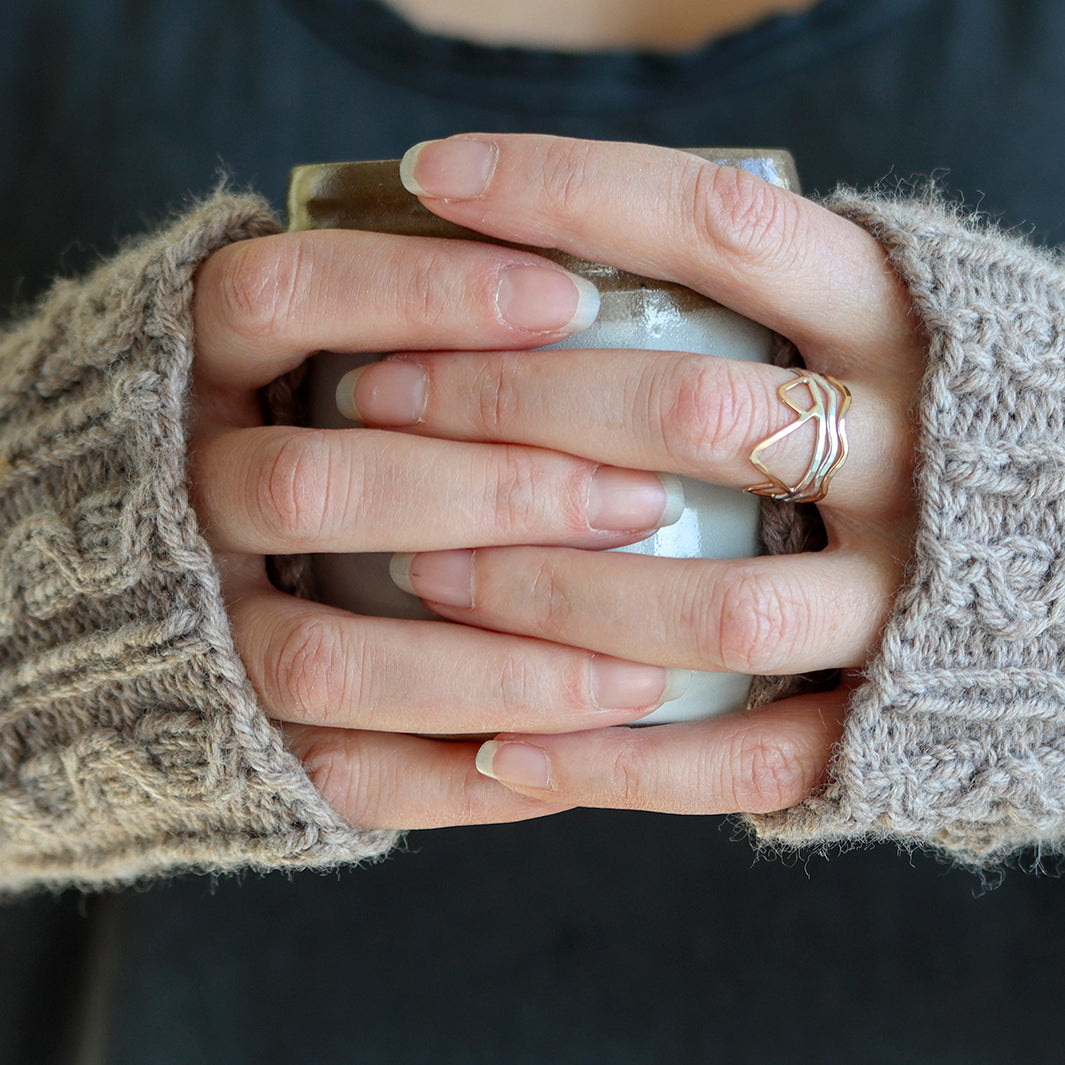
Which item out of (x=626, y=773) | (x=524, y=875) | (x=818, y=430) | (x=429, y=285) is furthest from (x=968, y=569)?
(x=524, y=875)

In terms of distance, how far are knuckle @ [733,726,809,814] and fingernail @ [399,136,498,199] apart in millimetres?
340

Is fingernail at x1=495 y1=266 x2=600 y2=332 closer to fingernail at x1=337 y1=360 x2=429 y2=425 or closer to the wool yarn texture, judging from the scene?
fingernail at x1=337 y1=360 x2=429 y2=425

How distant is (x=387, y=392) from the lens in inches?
21.1

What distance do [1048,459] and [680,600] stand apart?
22 centimetres

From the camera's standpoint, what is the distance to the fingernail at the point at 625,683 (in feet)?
1.78

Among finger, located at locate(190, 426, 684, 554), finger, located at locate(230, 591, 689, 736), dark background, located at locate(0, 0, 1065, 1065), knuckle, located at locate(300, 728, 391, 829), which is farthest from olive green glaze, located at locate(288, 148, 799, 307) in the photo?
dark background, located at locate(0, 0, 1065, 1065)

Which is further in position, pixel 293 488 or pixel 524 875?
pixel 524 875

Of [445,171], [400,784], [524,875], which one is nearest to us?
[445,171]

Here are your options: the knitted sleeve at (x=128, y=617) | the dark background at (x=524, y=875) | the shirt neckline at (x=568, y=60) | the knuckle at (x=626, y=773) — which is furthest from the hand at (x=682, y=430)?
the shirt neckline at (x=568, y=60)

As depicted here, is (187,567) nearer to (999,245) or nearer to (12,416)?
(12,416)

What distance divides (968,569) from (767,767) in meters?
0.16

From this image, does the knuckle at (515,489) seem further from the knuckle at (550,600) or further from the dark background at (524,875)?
the dark background at (524,875)

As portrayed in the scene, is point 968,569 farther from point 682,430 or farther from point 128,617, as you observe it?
point 128,617

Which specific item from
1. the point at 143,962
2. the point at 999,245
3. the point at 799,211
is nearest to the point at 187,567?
the point at 799,211
